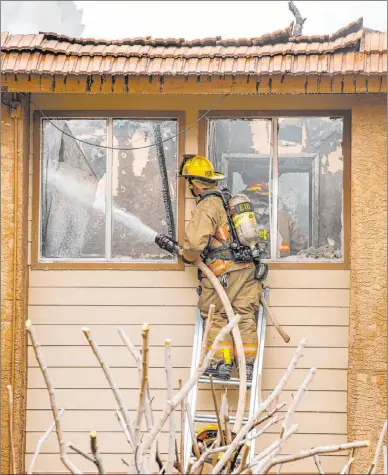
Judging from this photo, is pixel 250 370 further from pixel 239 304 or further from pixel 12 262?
pixel 12 262

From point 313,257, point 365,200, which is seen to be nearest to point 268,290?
point 313,257

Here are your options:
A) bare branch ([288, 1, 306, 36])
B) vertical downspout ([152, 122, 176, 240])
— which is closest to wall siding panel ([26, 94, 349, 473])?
vertical downspout ([152, 122, 176, 240])

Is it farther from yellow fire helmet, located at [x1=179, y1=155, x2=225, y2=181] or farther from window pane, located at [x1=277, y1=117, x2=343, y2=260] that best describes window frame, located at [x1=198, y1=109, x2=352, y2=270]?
yellow fire helmet, located at [x1=179, y1=155, x2=225, y2=181]

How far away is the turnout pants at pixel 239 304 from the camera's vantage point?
7078 mm

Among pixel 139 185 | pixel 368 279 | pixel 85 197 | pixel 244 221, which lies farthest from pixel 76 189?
pixel 368 279

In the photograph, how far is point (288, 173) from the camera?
7.60 m

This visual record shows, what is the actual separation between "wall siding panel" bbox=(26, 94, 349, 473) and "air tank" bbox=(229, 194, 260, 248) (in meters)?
0.48

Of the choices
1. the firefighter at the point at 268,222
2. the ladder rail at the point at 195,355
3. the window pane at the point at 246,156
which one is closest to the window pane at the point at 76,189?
the window pane at the point at 246,156

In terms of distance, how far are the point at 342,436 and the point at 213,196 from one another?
7.40ft

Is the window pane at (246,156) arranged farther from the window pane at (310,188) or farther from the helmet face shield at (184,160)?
the helmet face shield at (184,160)

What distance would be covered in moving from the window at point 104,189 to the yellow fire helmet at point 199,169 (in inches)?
14.9

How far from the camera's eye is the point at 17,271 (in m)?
7.36

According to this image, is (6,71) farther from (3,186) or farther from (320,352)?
(320,352)

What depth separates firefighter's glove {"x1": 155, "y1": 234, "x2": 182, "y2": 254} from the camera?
7.25 metres
